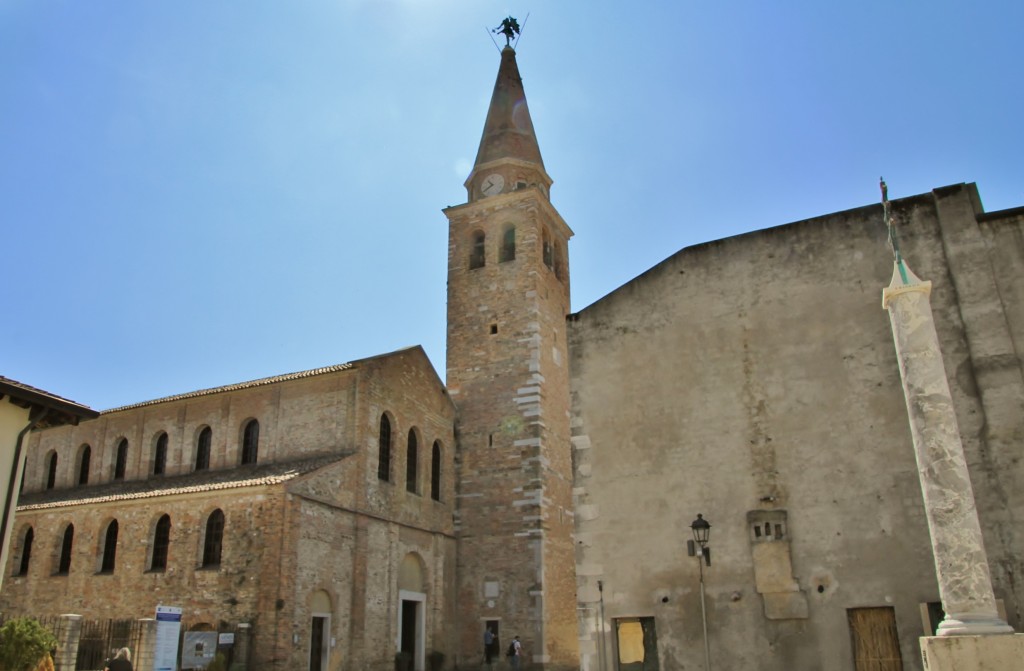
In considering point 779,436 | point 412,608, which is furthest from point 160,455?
point 779,436

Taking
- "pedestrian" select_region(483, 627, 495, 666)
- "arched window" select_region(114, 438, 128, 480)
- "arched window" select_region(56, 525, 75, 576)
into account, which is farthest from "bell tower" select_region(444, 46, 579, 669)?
"arched window" select_region(56, 525, 75, 576)

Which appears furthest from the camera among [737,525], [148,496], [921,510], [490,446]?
[490,446]

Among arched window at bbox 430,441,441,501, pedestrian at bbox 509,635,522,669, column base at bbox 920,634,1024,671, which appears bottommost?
pedestrian at bbox 509,635,522,669

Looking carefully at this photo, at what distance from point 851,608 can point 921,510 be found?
1648 mm

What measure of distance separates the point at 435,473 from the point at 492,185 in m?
11.2

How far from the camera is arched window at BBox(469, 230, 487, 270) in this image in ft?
96.5

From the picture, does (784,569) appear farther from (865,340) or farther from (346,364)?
(346,364)

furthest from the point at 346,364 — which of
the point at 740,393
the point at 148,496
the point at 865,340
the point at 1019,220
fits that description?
the point at 1019,220

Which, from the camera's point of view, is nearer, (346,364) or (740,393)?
(740,393)

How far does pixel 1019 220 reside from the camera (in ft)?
38.8

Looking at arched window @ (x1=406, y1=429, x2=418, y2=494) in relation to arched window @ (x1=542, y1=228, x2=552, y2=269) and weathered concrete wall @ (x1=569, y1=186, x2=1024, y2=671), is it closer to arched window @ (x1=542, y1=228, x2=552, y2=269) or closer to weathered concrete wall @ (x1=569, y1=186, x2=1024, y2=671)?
arched window @ (x1=542, y1=228, x2=552, y2=269)

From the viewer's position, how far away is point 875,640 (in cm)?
1119

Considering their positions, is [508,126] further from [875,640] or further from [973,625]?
[973,625]

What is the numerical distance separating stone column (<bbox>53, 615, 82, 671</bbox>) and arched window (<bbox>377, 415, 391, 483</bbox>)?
933 centimetres
